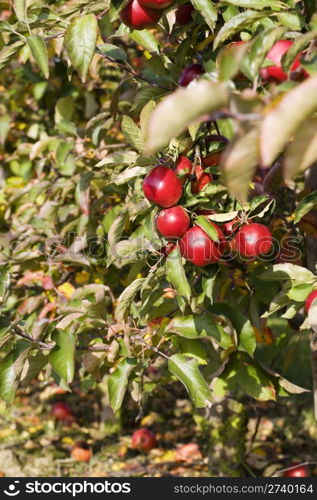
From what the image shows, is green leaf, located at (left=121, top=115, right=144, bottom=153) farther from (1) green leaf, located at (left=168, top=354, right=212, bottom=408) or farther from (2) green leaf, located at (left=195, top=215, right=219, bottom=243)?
(1) green leaf, located at (left=168, top=354, right=212, bottom=408)

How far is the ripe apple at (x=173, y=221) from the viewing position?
1223 mm

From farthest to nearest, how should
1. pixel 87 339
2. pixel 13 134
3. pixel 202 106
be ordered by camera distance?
pixel 13 134
pixel 87 339
pixel 202 106

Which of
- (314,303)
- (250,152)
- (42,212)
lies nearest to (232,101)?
(250,152)

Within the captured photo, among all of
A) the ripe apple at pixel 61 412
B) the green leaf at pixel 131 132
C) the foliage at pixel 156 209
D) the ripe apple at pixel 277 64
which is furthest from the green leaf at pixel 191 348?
the ripe apple at pixel 61 412

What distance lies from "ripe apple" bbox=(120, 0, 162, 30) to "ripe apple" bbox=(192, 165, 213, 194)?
0.30 meters

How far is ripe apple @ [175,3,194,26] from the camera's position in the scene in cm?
132

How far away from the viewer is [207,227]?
1.21 m

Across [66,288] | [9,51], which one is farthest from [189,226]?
[66,288]

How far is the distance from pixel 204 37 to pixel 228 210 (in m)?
0.37

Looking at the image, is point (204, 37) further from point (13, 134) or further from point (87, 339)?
point (13, 134)

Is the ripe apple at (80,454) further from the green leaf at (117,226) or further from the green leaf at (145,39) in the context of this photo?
the green leaf at (145,39)

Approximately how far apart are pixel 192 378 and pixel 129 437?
6.17 ft

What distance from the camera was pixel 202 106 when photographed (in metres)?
0.63
